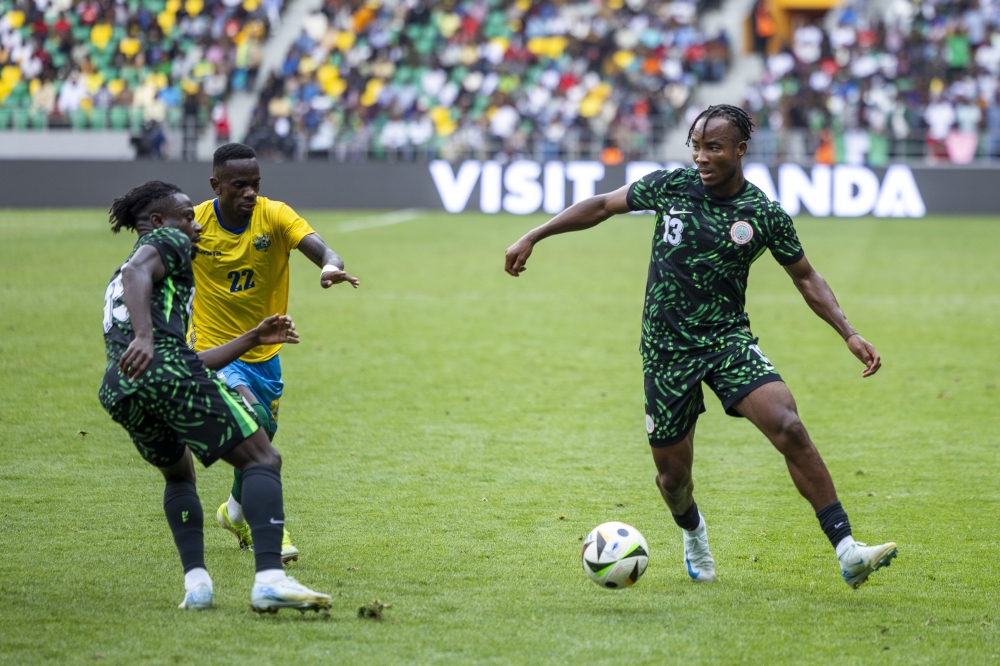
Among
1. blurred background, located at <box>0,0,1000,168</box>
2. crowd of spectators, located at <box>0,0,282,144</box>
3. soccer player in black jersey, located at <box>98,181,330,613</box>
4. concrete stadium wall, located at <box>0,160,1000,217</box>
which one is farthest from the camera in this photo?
crowd of spectators, located at <box>0,0,282,144</box>

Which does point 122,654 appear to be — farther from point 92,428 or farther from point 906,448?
point 906,448

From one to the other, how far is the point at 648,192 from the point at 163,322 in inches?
86.6

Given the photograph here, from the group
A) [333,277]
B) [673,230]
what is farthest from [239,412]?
A: [673,230]

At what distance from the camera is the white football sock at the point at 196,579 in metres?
4.86

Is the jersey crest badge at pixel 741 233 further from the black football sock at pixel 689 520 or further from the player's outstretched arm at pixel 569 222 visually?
the black football sock at pixel 689 520

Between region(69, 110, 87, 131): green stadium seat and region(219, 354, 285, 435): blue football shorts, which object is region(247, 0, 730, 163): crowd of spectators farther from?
region(219, 354, 285, 435): blue football shorts

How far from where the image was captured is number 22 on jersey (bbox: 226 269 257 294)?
5.92 meters

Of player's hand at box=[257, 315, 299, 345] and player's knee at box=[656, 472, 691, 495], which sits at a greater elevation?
player's hand at box=[257, 315, 299, 345]

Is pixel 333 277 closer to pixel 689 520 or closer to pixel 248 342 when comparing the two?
pixel 248 342

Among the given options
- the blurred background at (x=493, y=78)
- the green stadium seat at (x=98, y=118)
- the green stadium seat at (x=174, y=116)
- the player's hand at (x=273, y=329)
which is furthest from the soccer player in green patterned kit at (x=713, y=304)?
the green stadium seat at (x=98, y=118)

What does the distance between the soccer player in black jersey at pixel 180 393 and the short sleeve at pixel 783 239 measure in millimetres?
2149

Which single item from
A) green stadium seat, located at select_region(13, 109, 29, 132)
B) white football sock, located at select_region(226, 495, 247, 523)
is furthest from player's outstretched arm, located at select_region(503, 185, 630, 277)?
green stadium seat, located at select_region(13, 109, 29, 132)

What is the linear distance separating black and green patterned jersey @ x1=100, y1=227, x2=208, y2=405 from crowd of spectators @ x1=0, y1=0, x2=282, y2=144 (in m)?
25.8

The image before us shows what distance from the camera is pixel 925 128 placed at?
2705 centimetres
